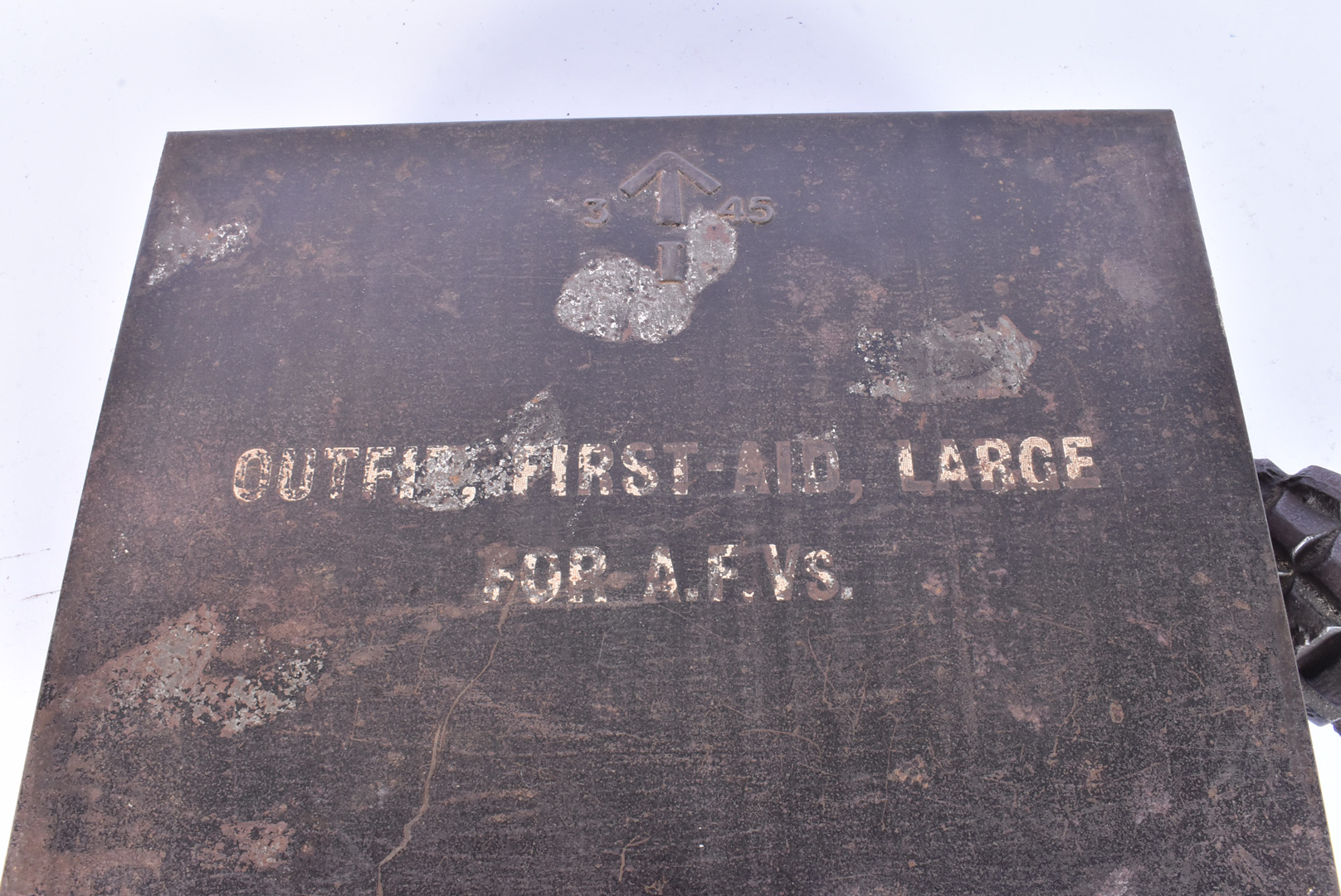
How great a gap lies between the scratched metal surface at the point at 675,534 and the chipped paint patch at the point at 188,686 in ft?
0.04

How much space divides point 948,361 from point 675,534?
1.00m

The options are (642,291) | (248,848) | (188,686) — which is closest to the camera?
(248,848)

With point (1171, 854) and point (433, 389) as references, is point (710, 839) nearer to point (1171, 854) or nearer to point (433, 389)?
point (1171, 854)

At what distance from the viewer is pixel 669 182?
2.26m

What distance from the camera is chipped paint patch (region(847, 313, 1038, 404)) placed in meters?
2.04

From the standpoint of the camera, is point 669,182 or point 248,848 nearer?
point 248,848

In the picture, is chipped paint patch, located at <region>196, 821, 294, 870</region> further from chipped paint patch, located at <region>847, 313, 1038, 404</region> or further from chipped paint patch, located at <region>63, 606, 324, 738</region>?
chipped paint patch, located at <region>847, 313, 1038, 404</region>

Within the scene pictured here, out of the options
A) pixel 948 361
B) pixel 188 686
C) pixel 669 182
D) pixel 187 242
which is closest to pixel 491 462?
pixel 188 686

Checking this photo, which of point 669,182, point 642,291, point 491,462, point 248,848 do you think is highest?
point 669,182

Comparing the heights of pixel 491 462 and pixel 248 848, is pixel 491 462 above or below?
above

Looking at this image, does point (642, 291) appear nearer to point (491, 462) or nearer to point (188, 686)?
point (491, 462)

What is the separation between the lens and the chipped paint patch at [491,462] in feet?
6.40

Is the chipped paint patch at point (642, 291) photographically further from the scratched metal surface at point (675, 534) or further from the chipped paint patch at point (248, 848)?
the chipped paint patch at point (248, 848)

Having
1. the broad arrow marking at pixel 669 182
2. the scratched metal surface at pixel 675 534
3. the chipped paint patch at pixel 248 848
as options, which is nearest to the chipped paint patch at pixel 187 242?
the scratched metal surface at pixel 675 534
